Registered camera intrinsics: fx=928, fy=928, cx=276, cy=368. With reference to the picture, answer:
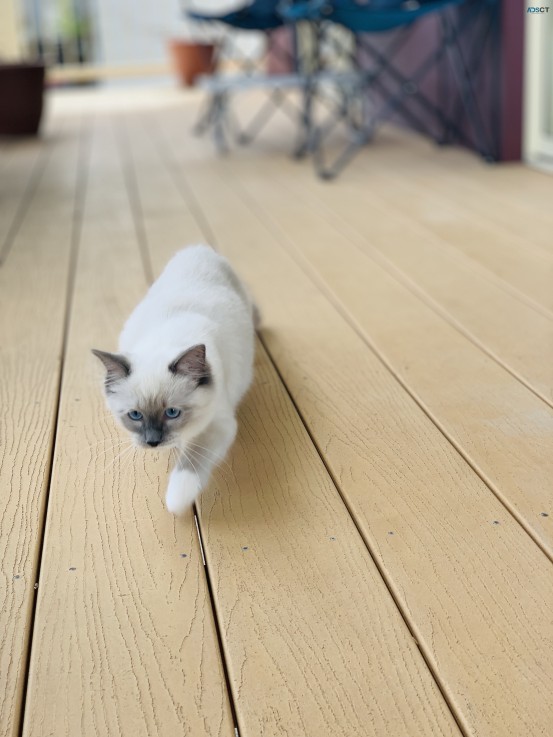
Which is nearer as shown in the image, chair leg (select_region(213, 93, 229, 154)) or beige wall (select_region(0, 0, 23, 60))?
chair leg (select_region(213, 93, 229, 154))

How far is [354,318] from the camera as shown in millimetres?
2146

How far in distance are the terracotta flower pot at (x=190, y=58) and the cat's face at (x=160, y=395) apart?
7283mm

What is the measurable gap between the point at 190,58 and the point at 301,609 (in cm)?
782

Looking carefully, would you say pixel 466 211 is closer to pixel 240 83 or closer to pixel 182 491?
pixel 240 83

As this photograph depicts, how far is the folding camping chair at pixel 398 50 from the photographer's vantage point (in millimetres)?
3650

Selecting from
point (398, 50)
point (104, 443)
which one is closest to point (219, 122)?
point (398, 50)

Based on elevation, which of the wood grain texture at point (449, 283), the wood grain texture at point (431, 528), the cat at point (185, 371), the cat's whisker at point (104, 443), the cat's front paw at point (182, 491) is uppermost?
the cat at point (185, 371)

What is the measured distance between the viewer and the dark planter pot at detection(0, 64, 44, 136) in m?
5.39

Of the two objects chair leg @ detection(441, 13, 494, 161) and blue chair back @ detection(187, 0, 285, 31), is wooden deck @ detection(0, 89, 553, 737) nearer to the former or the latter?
chair leg @ detection(441, 13, 494, 161)

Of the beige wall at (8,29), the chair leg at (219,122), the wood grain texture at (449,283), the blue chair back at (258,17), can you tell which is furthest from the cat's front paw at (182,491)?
the beige wall at (8,29)

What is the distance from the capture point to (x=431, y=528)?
4.24 ft

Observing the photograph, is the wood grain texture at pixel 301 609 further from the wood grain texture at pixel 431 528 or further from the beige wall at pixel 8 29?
the beige wall at pixel 8 29

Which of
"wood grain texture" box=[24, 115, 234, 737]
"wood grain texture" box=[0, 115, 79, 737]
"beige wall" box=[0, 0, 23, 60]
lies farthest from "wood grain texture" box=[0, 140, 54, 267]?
"beige wall" box=[0, 0, 23, 60]

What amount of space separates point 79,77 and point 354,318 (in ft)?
25.7
